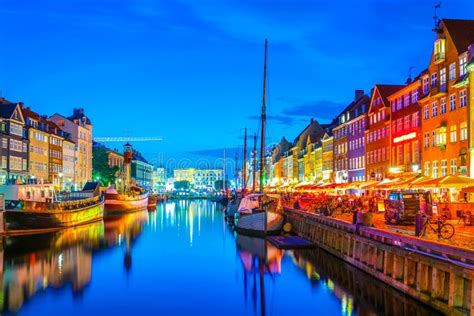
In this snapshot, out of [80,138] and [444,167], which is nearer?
[444,167]

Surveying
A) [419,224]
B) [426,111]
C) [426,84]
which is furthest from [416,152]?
[419,224]

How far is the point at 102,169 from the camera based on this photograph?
129750mm

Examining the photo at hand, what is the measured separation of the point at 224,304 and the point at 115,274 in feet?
32.5

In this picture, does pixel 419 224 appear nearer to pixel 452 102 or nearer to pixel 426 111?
pixel 452 102

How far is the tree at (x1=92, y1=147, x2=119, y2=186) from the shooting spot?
128 meters

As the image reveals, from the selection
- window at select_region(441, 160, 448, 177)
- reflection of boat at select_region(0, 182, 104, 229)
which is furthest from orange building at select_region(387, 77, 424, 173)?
reflection of boat at select_region(0, 182, 104, 229)

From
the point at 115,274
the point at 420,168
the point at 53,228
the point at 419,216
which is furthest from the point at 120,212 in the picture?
the point at 419,216

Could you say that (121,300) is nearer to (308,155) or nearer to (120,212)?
(120,212)

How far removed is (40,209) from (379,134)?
4153 cm

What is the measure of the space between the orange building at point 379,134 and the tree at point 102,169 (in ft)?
225

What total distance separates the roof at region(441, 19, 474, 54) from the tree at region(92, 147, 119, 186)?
9186 centimetres

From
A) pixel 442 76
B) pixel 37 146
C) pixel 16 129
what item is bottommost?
pixel 37 146

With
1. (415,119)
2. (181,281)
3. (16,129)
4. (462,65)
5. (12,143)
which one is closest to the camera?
(181,281)

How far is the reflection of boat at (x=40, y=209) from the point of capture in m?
50.3
